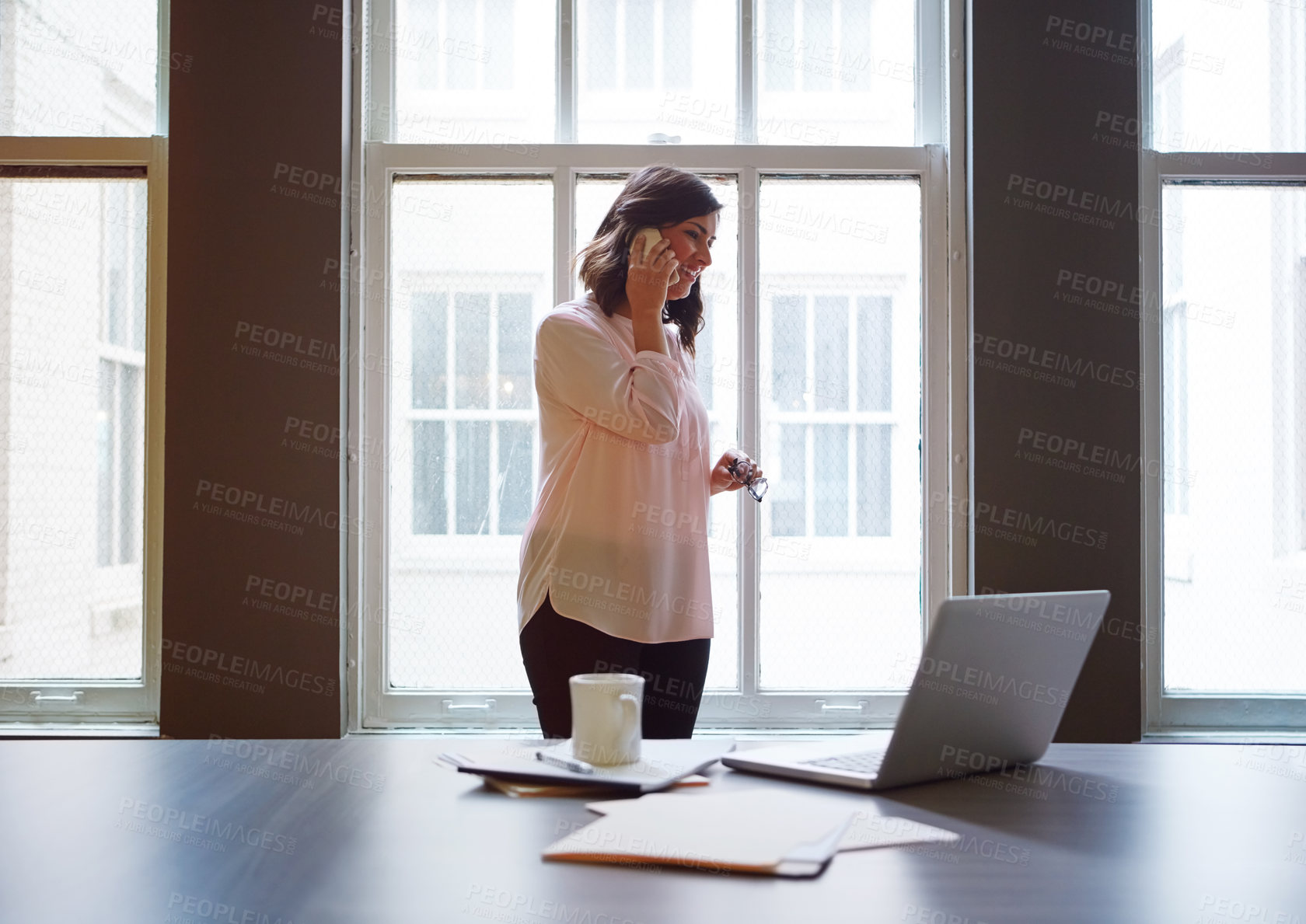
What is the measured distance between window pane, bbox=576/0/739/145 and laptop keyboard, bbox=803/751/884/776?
217 cm

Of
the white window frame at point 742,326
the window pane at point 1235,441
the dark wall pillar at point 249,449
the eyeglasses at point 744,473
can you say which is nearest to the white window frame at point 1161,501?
the window pane at point 1235,441

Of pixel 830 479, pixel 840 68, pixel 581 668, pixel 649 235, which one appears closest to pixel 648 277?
pixel 649 235

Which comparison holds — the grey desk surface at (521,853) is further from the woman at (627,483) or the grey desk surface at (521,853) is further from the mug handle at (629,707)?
the woman at (627,483)

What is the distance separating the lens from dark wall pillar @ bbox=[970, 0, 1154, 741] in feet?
8.61

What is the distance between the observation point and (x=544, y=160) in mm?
2779

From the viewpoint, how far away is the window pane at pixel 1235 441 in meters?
2.77

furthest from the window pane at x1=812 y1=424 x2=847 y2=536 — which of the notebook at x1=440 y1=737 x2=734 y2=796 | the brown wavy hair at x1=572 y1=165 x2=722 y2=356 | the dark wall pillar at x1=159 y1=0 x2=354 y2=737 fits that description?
the notebook at x1=440 y1=737 x2=734 y2=796

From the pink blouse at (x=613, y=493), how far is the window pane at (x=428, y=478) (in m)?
1.01

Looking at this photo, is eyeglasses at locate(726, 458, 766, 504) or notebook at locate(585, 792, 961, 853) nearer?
notebook at locate(585, 792, 961, 853)

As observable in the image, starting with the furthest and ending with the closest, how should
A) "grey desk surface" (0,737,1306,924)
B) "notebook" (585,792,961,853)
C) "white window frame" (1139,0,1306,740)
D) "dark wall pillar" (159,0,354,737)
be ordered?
"white window frame" (1139,0,1306,740), "dark wall pillar" (159,0,354,737), "notebook" (585,792,961,853), "grey desk surface" (0,737,1306,924)

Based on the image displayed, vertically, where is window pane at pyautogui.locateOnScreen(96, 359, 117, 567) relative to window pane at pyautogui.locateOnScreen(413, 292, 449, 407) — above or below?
below

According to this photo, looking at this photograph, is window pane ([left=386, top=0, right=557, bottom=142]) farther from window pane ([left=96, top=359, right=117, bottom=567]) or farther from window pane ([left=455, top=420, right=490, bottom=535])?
window pane ([left=96, top=359, right=117, bottom=567])

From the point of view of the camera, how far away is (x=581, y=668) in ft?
5.62

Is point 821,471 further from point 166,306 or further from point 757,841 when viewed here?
point 757,841
